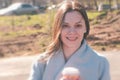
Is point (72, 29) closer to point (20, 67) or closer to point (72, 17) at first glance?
point (72, 17)

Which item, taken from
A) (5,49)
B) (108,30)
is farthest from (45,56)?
(108,30)

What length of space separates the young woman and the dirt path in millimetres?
7332

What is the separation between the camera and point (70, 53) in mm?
3025

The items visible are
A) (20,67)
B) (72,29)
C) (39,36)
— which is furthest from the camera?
(39,36)

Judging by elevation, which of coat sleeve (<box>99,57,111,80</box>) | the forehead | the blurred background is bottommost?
the blurred background

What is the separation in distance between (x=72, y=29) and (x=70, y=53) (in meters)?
0.18

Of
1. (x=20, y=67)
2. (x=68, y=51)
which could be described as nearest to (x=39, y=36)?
(x=20, y=67)

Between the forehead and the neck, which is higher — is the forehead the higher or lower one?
the higher one

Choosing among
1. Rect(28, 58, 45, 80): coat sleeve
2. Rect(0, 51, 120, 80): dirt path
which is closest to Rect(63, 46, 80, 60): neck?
Rect(28, 58, 45, 80): coat sleeve

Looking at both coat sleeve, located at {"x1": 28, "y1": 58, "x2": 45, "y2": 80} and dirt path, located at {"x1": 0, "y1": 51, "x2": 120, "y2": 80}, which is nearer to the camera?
coat sleeve, located at {"x1": 28, "y1": 58, "x2": 45, "y2": 80}

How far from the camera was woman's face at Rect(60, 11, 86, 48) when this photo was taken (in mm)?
2934

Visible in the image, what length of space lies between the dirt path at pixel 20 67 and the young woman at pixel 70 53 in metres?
7.33

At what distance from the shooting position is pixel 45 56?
302 cm

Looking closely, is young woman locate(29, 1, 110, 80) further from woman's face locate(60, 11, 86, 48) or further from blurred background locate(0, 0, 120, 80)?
blurred background locate(0, 0, 120, 80)
